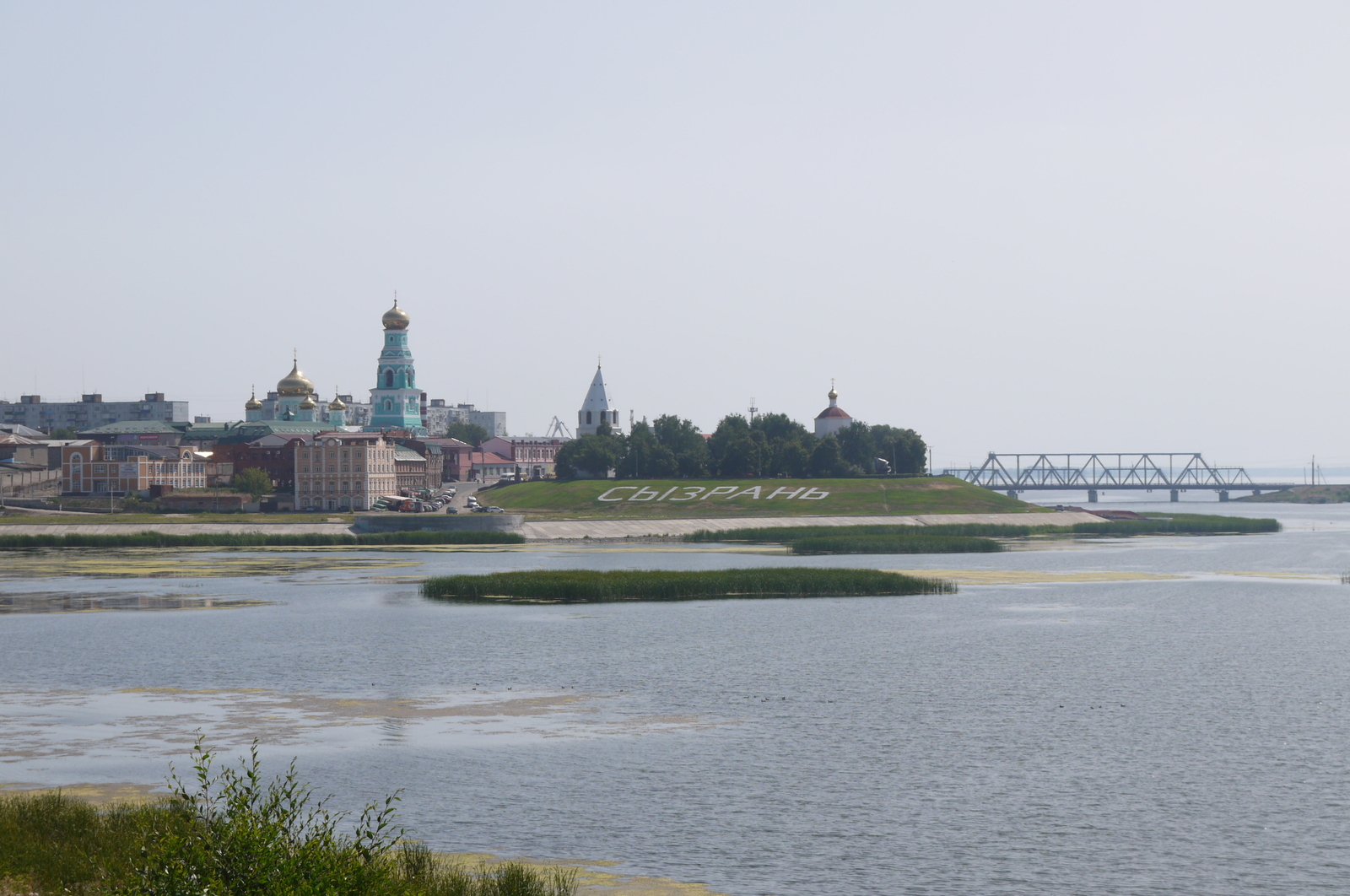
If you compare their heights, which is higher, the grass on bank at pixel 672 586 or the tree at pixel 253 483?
the tree at pixel 253 483

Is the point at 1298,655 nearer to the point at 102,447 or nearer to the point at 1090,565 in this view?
the point at 1090,565

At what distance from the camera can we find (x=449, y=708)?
1764 inches

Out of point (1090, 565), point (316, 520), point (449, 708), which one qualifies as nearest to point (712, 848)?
point (449, 708)

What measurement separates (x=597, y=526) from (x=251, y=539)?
39.2 meters

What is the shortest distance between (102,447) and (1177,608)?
513ft

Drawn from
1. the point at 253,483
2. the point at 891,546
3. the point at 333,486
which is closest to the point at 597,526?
the point at 891,546

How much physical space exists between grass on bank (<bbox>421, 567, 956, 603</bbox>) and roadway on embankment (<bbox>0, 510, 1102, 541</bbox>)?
65.8 meters

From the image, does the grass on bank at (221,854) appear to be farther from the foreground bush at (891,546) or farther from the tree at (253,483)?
the tree at (253,483)

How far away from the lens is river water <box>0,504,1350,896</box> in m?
29.3

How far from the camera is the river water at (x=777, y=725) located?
2928 centimetres

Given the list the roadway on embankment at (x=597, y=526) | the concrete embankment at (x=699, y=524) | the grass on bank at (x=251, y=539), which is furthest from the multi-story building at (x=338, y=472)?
the concrete embankment at (x=699, y=524)

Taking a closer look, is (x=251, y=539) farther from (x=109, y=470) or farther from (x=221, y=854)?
(x=221, y=854)

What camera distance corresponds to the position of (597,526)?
16225cm

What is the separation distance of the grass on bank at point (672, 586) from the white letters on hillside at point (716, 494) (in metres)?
94.4
